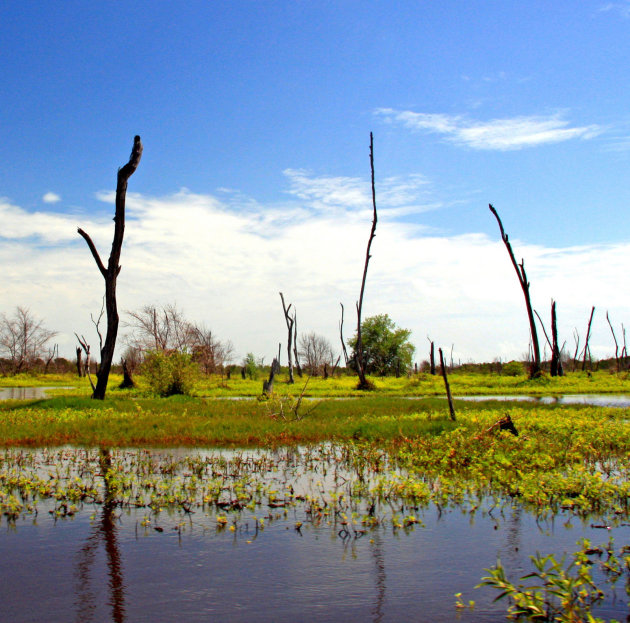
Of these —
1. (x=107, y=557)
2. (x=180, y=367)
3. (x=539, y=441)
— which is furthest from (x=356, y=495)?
(x=180, y=367)

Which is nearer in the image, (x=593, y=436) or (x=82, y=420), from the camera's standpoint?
(x=593, y=436)

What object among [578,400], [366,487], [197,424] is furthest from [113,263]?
[578,400]

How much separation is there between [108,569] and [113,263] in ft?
70.4

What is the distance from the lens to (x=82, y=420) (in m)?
19.2

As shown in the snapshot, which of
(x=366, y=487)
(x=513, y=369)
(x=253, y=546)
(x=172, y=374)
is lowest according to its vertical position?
(x=253, y=546)

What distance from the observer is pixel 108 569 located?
680 centimetres

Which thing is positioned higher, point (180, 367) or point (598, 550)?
point (180, 367)

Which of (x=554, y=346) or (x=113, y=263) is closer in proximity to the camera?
(x=113, y=263)

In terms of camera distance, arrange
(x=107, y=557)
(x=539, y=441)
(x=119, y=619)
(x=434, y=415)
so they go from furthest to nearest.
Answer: (x=434, y=415) < (x=539, y=441) < (x=107, y=557) < (x=119, y=619)

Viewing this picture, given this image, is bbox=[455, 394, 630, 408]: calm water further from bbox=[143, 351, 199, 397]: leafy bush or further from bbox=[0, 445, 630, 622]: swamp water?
bbox=[0, 445, 630, 622]: swamp water

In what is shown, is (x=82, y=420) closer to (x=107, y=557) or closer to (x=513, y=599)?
(x=107, y=557)

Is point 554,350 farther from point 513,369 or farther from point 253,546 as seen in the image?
point 253,546

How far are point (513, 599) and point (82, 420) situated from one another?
16.0 meters

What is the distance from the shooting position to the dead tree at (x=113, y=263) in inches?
1026
